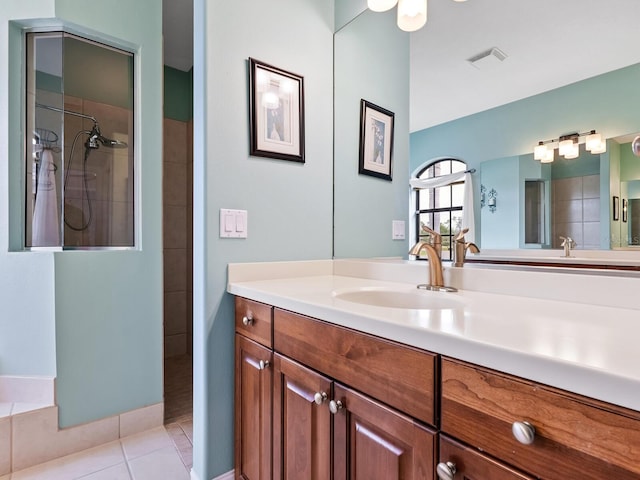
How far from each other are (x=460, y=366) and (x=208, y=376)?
1.07 metres

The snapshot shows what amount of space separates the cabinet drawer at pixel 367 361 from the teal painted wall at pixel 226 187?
1.44 ft

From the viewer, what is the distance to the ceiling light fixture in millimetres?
1412

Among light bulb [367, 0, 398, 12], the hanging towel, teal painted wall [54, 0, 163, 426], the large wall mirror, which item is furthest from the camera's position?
the hanging towel

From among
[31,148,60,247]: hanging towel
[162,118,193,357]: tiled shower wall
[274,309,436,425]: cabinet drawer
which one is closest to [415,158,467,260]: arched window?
[274,309,436,425]: cabinet drawer

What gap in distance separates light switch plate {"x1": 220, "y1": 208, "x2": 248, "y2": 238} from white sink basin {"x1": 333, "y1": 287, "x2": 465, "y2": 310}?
0.50 metres

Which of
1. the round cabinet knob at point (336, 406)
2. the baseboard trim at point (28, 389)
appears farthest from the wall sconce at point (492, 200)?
the baseboard trim at point (28, 389)

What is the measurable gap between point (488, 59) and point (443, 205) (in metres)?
0.54

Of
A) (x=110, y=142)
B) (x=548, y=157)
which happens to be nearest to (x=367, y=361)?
(x=548, y=157)

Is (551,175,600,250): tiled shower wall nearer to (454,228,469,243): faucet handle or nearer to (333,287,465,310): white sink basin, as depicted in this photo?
(454,228,469,243): faucet handle

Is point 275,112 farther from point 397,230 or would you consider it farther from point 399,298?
point 399,298

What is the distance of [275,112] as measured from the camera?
59.5 inches

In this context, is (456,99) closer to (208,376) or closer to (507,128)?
(507,128)

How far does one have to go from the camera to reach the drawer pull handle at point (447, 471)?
2.02 feet

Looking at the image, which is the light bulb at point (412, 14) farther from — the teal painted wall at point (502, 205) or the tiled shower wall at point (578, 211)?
the tiled shower wall at point (578, 211)
